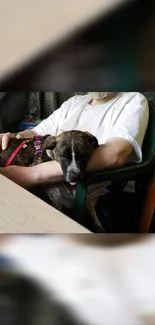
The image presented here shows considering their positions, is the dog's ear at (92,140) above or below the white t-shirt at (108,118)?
below

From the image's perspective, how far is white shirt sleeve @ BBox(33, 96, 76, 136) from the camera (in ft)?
2.43

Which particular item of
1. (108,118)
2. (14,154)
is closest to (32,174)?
(14,154)

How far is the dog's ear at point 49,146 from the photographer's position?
0.74 metres

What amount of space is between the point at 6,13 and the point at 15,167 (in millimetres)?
237

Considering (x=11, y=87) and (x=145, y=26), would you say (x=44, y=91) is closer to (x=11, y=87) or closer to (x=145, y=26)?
(x=11, y=87)

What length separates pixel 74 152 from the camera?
73cm

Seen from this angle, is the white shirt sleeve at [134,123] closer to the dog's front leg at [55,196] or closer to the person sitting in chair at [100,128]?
the person sitting in chair at [100,128]

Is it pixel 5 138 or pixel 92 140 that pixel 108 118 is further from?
pixel 5 138

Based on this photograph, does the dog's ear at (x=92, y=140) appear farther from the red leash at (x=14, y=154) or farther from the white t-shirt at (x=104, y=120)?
the red leash at (x=14, y=154)

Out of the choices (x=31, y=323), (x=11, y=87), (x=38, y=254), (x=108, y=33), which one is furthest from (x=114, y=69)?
(x=31, y=323)

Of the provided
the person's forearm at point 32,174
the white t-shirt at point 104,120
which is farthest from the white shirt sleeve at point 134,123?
the person's forearm at point 32,174

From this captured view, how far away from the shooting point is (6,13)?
71 cm

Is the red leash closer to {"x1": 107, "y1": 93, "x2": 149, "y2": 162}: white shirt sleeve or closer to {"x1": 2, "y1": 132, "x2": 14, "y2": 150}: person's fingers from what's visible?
{"x1": 2, "y1": 132, "x2": 14, "y2": 150}: person's fingers

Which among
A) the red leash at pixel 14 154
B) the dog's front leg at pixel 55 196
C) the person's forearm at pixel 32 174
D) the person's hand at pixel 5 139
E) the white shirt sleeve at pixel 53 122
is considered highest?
the white shirt sleeve at pixel 53 122
